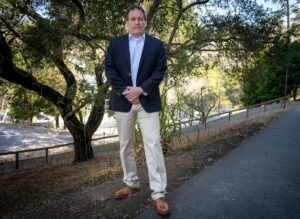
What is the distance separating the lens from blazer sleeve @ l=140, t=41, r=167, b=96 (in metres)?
3.48

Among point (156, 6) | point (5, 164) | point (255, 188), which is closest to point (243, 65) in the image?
point (156, 6)

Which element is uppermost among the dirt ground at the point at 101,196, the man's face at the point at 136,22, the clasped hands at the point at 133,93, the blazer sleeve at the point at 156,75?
the man's face at the point at 136,22

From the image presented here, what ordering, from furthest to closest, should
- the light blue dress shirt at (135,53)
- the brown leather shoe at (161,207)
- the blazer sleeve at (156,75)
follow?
1. the light blue dress shirt at (135,53)
2. the blazer sleeve at (156,75)
3. the brown leather shoe at (161,207)

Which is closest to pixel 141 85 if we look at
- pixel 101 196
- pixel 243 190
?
pixel 101 196

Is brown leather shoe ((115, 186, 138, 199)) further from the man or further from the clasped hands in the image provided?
the clasped hands

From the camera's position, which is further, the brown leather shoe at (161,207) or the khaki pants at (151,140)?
the khaki pants at (151,140)

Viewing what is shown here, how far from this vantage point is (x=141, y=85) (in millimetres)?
3510

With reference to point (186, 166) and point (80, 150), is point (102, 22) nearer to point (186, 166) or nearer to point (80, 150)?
point (186, 166)

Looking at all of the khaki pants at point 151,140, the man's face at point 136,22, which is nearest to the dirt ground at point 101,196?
the khaki pants at point 151,140

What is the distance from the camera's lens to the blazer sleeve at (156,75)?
11.4ft

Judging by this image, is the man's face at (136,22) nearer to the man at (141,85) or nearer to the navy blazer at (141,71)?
the man at (141,85)

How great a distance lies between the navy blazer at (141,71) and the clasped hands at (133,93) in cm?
5

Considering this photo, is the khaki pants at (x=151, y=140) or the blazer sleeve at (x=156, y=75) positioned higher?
the blazer sleeve at (x=156, y=75)

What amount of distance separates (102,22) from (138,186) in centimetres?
482
